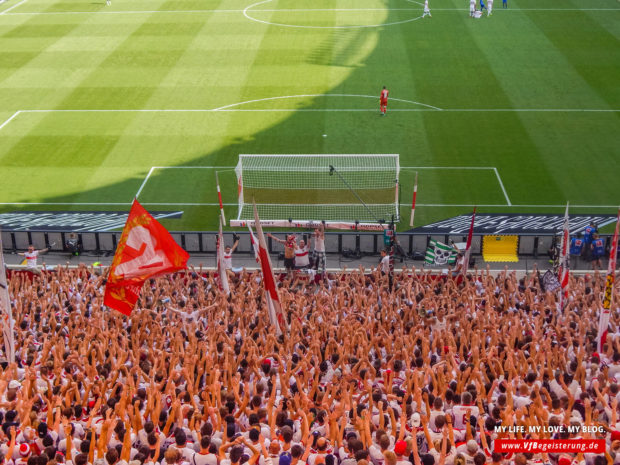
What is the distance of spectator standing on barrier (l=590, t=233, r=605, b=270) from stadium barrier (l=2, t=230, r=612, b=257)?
1338mm

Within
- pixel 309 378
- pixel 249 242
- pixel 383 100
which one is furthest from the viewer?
pixel 383 100

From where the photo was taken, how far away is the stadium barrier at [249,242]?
22970 millimetres

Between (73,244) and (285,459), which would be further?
(73,244)

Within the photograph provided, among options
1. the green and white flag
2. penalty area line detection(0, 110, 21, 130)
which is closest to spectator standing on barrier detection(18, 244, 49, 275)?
the green and white flag

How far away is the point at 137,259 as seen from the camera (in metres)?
14.7

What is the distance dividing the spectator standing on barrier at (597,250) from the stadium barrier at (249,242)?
1.34 meters

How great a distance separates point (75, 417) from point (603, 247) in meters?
16.0

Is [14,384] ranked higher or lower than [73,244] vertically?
higher

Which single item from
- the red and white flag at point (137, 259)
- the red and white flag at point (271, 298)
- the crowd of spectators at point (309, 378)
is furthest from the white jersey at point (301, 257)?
the red and white flag at point (271, 298)

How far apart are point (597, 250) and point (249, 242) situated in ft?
33.0

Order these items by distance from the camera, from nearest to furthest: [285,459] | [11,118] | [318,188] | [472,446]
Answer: [472,446], [285,459], [318,188], [11,118]

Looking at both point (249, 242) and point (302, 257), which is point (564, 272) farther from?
point (249, 242)

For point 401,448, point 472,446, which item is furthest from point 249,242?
point 472,446

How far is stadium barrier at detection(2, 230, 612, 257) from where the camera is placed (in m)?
23.0
